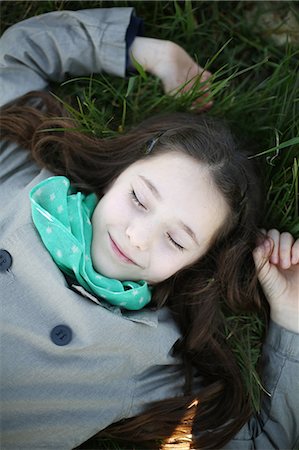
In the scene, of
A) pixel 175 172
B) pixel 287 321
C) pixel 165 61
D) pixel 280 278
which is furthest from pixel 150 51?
pixel 287 321

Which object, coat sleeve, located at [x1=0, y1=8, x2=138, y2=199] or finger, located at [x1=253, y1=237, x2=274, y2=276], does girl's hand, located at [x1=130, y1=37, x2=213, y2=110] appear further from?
Result: finger, located at [x1=253, y1=237, x2=274, y2=276]

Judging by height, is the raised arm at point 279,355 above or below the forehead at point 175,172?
below

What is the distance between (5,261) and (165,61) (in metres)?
1.00

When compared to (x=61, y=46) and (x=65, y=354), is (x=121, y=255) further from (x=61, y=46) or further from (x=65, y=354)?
(x=61, y=46)

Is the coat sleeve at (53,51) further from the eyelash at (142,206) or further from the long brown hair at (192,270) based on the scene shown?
the eyelash at (142,206)

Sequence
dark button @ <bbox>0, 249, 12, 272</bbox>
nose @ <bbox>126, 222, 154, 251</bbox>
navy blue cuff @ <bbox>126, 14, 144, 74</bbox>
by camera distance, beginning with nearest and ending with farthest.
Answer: nose @ <bbox>126, 222, 154, 251</bbox>
dark button @ <bbox>0, 249, 12, 272</bbox>
navy blue cuff @ <bbox>126, 14, 144, 74</bbox>

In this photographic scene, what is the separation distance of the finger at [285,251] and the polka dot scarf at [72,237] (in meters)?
0.51

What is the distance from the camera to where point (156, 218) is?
6.13ft

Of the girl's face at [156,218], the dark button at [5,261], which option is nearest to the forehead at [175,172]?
the girl's face at [156,218]

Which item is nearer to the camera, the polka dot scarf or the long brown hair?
the polka dot scarf

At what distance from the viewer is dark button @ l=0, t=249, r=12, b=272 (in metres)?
1.94

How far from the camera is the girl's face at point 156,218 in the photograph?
188cm

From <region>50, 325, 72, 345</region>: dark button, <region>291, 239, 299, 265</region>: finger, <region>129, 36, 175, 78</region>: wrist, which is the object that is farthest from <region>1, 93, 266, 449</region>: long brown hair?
<region>50, 325, 72, 345</region>: dark button

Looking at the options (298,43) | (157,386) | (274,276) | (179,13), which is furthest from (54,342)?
(298,43)
